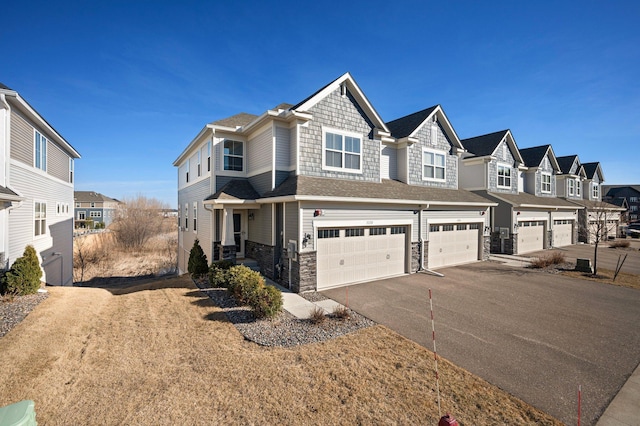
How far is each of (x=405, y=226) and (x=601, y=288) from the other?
8.34 metres

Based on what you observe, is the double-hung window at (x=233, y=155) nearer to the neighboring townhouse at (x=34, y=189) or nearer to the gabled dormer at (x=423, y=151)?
the neighboring townhouse at (x=34, y=189)

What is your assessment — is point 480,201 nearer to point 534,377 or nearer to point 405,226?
point 405,226

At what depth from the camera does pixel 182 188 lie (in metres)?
22.8

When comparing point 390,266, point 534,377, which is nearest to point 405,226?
point 390,266

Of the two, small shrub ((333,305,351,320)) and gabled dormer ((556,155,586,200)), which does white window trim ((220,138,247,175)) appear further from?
gabled dormer ((556,155,586,200))

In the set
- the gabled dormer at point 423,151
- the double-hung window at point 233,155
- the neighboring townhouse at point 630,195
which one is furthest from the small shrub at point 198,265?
the neighboring townhouse at point 630,195

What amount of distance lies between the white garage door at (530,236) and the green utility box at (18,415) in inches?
998

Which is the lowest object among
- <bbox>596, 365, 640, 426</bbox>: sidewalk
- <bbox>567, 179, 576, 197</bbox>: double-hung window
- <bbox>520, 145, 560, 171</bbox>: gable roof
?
<bbox>596, 365, 640, 426</bbox>: sidewalk

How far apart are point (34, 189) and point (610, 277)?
27.6m

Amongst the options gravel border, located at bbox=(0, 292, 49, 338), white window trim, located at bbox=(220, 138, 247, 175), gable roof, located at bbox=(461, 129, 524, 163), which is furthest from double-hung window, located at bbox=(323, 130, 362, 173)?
gable roof, located at bbox=(461, 129, 524, 163)

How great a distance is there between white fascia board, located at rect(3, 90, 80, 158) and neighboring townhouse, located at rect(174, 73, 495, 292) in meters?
6.64

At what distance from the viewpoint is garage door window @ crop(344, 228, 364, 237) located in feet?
40.6

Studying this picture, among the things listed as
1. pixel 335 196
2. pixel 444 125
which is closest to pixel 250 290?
pixel 335 196

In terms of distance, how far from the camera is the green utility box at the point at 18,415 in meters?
3.27
